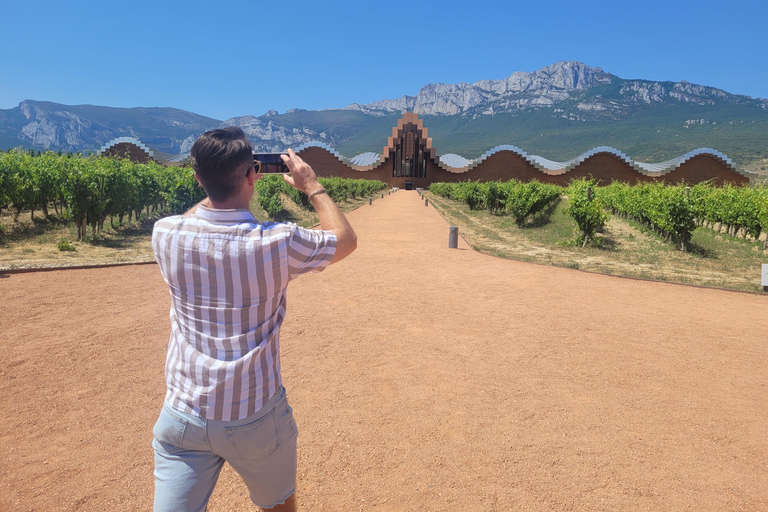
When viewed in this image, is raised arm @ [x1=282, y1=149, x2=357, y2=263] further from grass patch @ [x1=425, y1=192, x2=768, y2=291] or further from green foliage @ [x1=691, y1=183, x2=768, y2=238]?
green foliage @ [x1=691, y1=183, x2=768, y2=238]

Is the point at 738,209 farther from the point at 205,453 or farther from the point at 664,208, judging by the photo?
the point at 205,453

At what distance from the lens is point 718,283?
891cm

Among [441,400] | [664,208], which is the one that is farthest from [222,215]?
[664,208]

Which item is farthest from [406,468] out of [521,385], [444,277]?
[444,277]

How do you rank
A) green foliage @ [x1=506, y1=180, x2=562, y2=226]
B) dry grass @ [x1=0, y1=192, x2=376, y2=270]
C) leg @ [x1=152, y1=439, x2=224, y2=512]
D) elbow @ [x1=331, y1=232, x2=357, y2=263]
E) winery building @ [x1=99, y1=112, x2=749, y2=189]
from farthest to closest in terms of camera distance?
1. winery building @ [x1=99, y1=112, x2=749, y2=189]
2. green foliage @ [x1=506, y1=180, x2=562, y2=226]
3. dry grass @ [x1=0, y1=192, x2=376, y2=270]
4. elbow @ [x1=331, y1=232, x2=357, y2=263]
5. leg @ [x1=152, y1=439, x2=224, y2=512]

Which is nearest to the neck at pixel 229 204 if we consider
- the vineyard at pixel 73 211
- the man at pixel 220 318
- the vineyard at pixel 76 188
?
the man at pixel 220 318

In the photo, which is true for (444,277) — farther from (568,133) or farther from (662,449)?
(568,133)

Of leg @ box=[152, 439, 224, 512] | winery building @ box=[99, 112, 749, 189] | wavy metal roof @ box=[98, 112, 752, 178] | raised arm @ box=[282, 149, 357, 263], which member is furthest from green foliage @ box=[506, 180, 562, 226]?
wavy metal roof @ box=[98, 112, 752, 178]

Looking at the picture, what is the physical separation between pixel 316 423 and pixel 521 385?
190cm

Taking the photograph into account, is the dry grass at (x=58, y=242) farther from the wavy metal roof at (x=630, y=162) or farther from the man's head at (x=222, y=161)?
the wavy metal roof at (x=630, y=162)

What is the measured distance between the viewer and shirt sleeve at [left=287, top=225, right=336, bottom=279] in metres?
1.36

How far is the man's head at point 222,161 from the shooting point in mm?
1322

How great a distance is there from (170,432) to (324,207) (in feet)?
2.76

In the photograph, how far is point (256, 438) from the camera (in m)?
1.39
